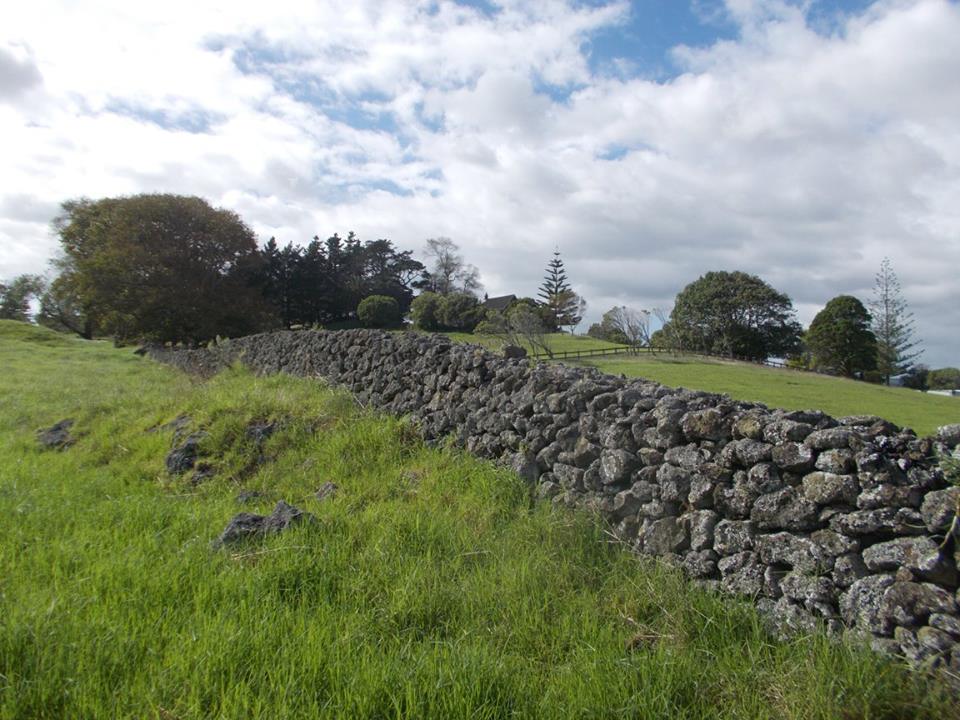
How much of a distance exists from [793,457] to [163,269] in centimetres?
3862

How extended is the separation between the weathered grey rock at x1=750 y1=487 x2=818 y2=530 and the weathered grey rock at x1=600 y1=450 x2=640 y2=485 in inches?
46.3

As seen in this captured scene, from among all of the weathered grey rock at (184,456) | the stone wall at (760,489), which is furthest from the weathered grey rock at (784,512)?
the weathered grey rock at (184,456)

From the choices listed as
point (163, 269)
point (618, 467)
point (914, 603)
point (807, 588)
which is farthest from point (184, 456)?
point (163, 269)

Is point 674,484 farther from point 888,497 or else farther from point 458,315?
point 458,315

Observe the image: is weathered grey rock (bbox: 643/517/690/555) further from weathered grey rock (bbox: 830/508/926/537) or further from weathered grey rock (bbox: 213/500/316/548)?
weathered grey rock (bbox: 213/500/316/548)

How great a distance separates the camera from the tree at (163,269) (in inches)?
1364

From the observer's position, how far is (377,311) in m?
50.4

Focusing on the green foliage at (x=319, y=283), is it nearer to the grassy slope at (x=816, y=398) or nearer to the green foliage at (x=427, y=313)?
the green foliage at (x=427, y=313)

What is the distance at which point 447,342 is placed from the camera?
8953 millimetres

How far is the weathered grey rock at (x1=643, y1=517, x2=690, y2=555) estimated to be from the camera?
4.38 meters

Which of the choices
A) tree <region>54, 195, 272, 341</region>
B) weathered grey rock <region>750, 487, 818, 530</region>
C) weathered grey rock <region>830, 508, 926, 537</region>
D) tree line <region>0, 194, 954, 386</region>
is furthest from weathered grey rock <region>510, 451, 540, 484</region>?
tree <region>54, 195, 272, 341</region>

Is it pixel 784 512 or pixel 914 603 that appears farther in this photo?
pixel 784 512

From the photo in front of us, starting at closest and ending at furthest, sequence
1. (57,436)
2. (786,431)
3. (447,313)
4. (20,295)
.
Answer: (786,431)
(57,436)
(447,313)
(20,295)

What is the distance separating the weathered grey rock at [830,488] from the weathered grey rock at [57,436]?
990 centimetres
